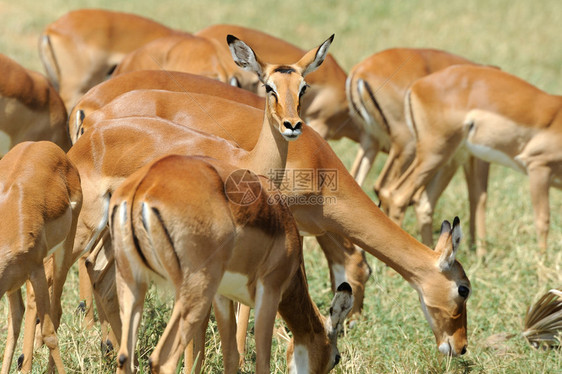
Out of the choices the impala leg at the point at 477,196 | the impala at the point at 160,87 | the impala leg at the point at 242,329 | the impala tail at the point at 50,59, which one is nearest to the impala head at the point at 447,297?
the impala leg at the point at 242,329

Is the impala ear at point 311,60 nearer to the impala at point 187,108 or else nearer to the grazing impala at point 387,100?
the impala at point 187,108

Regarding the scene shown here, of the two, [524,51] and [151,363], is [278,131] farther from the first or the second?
[524,51]

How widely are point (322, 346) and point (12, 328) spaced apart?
55.4 inches

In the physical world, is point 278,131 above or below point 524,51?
above

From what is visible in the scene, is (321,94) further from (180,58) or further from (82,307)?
(82,307)

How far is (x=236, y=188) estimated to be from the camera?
3434mm

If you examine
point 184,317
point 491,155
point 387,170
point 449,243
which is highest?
point 184,317

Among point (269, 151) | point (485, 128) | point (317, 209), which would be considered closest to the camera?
point (269, 151)

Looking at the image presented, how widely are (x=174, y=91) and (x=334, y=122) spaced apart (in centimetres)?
286

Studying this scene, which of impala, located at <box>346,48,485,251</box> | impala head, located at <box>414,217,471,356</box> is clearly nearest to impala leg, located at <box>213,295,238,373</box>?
impala head, located at <box>414,217,471,356</box>

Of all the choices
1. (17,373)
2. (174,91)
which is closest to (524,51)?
(174,91)

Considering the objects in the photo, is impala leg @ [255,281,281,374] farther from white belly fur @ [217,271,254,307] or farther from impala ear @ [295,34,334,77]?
impala ear @ [295,34,334,77]

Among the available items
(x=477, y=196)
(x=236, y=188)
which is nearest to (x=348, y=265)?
(x=477, y=196)

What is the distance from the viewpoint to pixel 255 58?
4266 mm
